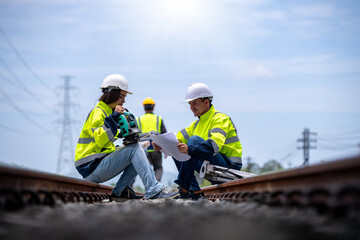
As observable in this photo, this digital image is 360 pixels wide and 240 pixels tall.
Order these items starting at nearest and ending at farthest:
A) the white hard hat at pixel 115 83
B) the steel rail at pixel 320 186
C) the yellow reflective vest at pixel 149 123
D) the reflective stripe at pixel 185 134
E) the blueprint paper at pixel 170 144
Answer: the steel rail at pixel 320 186
the blueprint paper at pixel 170 144
the white hard hat at pixel 115 83
the reflective stripe at pixel 185 134
the yellow reflective vest at pixel 149 123

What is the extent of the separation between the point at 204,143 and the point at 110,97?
1634 mm

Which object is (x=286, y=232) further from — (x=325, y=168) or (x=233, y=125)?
(x=233, y=125)

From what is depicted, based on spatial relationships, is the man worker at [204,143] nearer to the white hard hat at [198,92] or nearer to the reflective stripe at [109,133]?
the white hard hat at [198,92]

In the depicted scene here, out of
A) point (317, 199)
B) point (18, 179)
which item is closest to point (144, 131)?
point (18, 179)

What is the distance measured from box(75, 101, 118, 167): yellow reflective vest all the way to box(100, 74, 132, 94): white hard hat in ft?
1.84

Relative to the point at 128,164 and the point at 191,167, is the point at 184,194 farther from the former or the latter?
the point at 128,164

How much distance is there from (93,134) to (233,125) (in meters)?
2.05

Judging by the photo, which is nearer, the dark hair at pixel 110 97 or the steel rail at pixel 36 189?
the steel rail at pixel 36 189

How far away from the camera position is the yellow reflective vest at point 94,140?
7329 millimetres

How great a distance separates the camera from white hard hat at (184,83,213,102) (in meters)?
8.29

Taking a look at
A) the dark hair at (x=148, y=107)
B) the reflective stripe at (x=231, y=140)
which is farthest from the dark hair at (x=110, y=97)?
the dark hair at (x=148, y=107)

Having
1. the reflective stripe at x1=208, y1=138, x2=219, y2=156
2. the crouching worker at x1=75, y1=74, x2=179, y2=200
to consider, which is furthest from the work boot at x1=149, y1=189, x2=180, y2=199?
the reflective stripe at x1=208, y1=138, x2=219, y2=156

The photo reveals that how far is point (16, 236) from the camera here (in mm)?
2773

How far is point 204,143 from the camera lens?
289 inches
